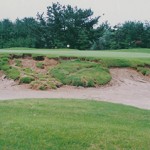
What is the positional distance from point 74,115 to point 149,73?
9001 millimetres

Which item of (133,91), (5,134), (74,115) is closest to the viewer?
(5,134)

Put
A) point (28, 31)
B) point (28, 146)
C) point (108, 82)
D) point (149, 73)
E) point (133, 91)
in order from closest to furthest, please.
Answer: point (28, 146) → point (133, 91) → point (108, 82) → point (149, 73) → point (28, 31)

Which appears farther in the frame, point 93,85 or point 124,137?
point 93,85

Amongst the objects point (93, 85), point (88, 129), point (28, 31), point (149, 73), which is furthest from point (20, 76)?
point (28, 31)

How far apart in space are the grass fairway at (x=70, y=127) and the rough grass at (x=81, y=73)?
206 inches

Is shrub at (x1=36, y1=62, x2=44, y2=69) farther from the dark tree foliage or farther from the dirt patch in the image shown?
the dark tree foliage

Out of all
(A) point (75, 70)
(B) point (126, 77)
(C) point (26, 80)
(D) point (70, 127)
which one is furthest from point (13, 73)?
(D) point (70, 127)

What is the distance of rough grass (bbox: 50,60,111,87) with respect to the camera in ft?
52.3

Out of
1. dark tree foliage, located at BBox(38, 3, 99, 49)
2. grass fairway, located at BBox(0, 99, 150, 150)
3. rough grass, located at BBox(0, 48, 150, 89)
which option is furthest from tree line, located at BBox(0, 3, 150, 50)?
grass fairway, located at BBox(0, 99, 150, 150)

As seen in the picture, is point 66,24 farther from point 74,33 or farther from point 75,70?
point 75,70

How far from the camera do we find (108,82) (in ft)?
53.4

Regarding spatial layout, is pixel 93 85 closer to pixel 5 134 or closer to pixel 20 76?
pixel 20 76

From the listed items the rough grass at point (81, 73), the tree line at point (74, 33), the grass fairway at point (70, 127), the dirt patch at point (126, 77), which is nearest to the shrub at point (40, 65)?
the rough grass at point (81, 73)

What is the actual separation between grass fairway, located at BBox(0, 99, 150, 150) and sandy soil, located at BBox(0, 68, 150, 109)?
2844 millimetres
